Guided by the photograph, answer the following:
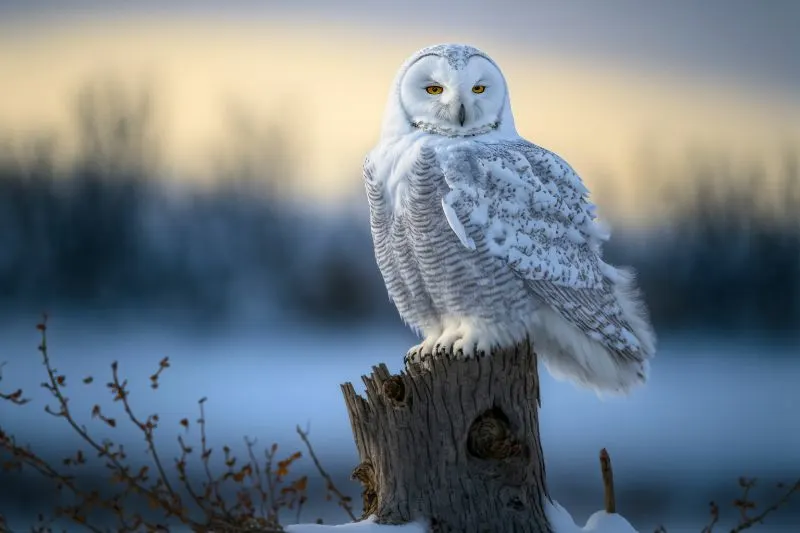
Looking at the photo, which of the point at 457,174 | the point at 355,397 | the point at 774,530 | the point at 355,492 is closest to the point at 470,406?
the point at 355,397

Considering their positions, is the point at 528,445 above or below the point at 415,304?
below

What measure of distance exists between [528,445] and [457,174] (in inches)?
36.6

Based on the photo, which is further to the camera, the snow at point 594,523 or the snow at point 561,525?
the snow at point 594,523

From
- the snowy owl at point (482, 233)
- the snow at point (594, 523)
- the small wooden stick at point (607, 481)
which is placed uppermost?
the snowy owl at point (482, 233)

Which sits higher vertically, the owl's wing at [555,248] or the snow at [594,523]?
the owl's wing at [555,248]

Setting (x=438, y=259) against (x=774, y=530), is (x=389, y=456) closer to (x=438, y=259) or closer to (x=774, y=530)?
(x=438, y=259)

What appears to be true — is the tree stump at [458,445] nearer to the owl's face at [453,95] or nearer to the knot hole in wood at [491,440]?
the knot hole in wood at [491,440]

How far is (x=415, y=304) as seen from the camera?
132 inches

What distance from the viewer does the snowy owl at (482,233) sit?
3.13 meters

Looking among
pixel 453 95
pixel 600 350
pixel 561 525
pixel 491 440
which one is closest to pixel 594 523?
pixel 561 525

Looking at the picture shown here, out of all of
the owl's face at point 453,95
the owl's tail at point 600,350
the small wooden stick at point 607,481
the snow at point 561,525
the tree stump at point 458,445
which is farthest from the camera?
the owl's tail at point 600,350

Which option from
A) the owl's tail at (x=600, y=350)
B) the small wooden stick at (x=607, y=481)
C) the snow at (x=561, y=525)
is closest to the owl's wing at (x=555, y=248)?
the owl's tail at (x=600, y=350)

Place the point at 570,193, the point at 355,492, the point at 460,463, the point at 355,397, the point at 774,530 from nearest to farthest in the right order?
the point at 460,463 < the point at 355,397 < the point at 570,193 < the point at 355,492 < the point at 774,530

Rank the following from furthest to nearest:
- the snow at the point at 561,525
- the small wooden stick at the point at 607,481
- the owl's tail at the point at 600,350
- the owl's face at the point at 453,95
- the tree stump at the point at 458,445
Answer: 1. the owl's tail at the point at 600,350
2. the owl's face at the point at 453,95
3. the small wooden stick at the point at 607,481
4. the tree stump at the point at 458,445
5. the snow at the point at 561,525
